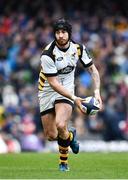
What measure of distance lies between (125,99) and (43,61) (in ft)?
33.5

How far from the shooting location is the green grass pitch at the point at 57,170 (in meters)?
12.0

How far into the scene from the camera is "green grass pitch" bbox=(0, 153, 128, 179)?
39.5 ft

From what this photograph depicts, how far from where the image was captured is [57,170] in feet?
43.9

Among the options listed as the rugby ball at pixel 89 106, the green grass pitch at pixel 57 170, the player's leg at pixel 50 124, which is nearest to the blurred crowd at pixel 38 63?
the green grass pitch at pixel 57 170

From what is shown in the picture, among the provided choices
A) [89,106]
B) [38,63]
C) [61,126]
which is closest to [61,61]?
[89,106]

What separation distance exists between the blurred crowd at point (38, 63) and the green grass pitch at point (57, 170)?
4162mm

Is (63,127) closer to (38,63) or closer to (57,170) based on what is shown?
(57,170)

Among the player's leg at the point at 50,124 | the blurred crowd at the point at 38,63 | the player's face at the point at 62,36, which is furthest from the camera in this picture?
the blurred crowd at the point at 38,63

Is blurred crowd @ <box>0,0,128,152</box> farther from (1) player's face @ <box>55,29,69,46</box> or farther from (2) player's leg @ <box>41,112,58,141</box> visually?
(1) player's face @ <box>55,29,69,46</box>

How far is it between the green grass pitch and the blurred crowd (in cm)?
416

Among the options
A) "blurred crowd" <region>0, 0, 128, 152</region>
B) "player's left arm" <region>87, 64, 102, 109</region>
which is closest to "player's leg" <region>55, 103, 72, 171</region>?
"player's left arm" <region>87, 64, 102, 109</region>

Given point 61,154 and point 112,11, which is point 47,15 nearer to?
point 112,11

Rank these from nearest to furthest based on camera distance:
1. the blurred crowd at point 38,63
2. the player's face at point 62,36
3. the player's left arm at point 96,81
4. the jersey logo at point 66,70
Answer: the player's face at point 62,36 → the player's left arm at point 96,81 → the jersey logo at point 66,70 → the blurred crowd at point 38,63

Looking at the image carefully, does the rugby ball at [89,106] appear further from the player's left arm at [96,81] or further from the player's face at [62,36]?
the player's face at [62,36]
